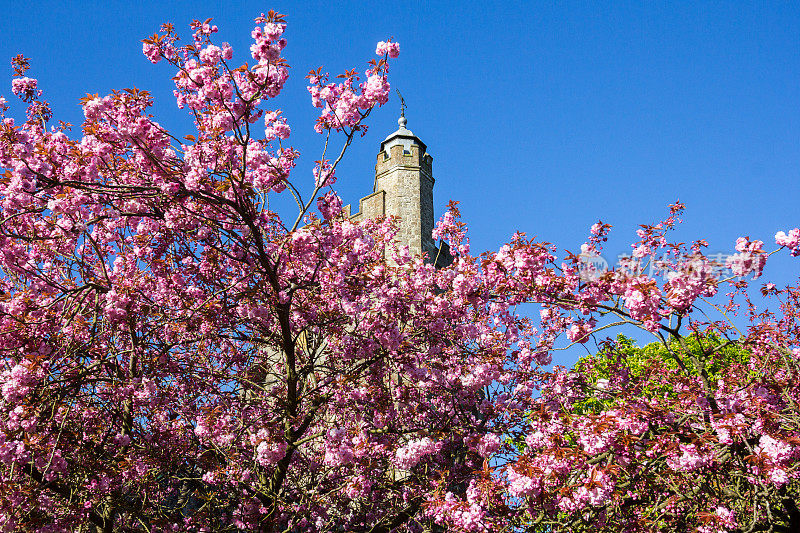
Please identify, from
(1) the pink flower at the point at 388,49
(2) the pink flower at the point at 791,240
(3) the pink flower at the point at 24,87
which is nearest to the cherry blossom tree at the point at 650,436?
(2) the pink flower at the point at 791,240

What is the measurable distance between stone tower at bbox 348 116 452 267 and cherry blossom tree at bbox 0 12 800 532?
13447 millimetres

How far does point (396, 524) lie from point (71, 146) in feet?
23.5

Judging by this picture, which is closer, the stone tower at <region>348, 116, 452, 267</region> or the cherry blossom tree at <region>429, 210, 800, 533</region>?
the cherry blossom tree at <region>429, 210, 800, 533</region>

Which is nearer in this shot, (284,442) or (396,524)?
(284,442)

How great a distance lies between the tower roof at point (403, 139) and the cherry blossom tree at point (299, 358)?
15.9 m

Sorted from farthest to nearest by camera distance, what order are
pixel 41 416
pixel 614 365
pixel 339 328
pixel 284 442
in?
pixel 339 328, pixel 614 365, pixel 284 442, pixel 41 416

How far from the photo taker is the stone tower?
23844 millimetres

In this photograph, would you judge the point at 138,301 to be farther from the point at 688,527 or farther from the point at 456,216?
the point at 688,527

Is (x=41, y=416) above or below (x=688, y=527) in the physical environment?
above

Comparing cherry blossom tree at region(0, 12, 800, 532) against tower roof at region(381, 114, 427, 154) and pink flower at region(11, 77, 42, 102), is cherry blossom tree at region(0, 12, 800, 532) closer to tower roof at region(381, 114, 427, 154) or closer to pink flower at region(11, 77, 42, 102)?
pink flower at region(11, 77, 42, 102)

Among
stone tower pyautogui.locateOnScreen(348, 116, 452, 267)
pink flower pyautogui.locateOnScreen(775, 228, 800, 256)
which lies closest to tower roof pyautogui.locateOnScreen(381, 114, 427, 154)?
stone tower pyautogui.locateOnScreen(348, 116, 452, 267)

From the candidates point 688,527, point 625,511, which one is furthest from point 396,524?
point 688,527

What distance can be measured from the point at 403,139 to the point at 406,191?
258 centimetres

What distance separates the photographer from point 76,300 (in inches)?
294
